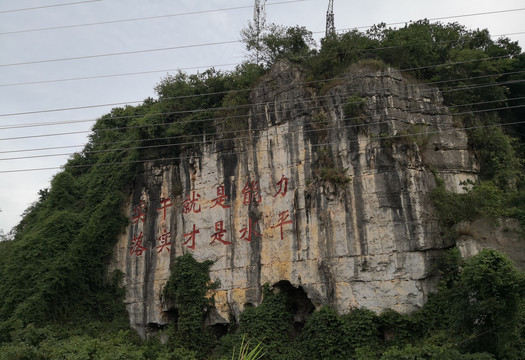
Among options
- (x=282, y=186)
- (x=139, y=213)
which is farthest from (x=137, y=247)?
(x=282, y=186)

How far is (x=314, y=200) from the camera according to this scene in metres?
14.9

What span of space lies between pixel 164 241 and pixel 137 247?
1.30m

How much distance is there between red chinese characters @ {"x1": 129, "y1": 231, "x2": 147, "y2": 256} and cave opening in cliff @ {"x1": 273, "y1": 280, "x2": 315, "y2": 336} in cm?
561

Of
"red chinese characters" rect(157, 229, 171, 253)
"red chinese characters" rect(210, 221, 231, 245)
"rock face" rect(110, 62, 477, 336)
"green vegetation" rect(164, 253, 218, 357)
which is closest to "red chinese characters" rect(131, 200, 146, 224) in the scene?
"rock face" rect(110, 62, 477, 336)

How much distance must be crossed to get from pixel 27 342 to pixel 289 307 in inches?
321

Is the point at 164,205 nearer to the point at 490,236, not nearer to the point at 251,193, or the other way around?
the point at 251,193

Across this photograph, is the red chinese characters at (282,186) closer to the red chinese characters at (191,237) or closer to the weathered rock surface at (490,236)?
the red chinese characters at (191,237)


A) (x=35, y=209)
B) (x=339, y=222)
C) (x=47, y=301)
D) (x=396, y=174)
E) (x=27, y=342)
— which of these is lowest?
(x=27, y=342)

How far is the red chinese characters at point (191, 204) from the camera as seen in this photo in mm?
17172

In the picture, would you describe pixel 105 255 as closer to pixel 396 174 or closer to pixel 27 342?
pixel 27 342

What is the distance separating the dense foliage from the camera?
12.1m

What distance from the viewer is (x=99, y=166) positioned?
20125 mm

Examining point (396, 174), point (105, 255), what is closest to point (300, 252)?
point (396, 174)

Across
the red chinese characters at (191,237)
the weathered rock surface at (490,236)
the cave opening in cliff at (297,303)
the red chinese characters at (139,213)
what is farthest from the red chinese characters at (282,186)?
the red chinese characters at (139,213)
